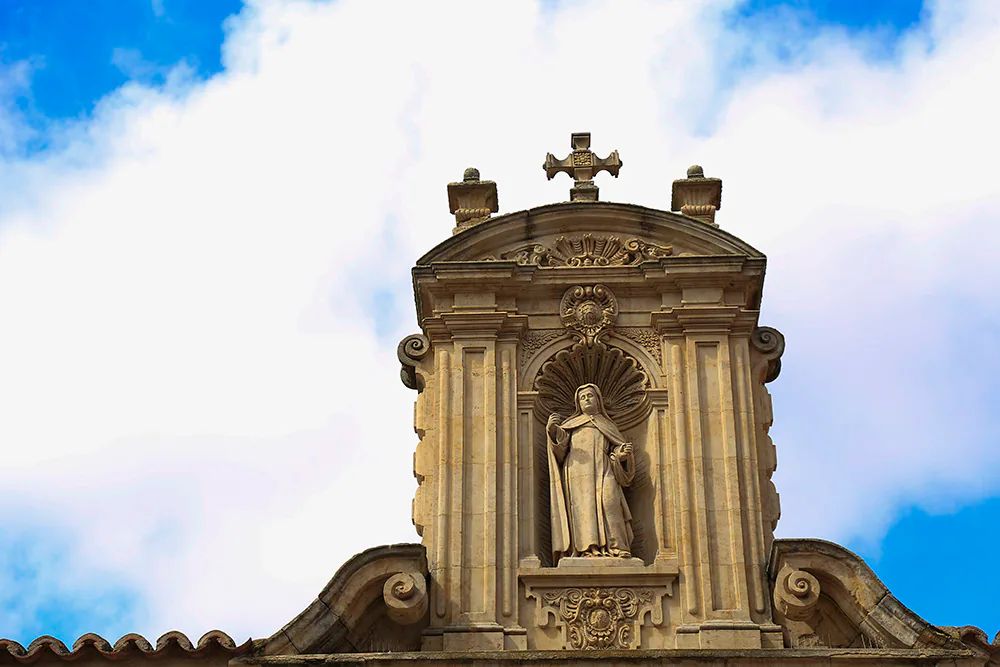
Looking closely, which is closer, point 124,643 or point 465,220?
point 124,643

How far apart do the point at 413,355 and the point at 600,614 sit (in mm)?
3042

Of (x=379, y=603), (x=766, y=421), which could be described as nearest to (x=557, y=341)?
(x=766, y=421)

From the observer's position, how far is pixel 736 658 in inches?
524

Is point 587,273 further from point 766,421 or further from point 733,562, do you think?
point 733,562

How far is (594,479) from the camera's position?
1499 centimetres

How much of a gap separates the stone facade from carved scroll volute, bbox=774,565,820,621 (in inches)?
0.7

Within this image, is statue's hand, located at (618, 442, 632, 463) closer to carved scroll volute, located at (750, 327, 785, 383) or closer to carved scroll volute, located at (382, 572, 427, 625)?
carved scroll volute, located at (750, 327, 785, 383)

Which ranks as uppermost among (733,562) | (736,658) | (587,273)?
(587,273)

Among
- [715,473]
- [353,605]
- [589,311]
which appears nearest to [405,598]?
[353,605]

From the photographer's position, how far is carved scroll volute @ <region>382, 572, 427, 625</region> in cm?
1405

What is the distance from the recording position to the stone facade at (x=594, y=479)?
45.8ft

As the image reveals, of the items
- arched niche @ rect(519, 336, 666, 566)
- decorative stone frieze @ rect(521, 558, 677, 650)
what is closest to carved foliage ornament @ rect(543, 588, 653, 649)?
decorative stone frieze @ rect(521, 558, 677, 650)

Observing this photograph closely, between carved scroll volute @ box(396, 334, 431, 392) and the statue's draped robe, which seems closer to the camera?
the statue's draped robe

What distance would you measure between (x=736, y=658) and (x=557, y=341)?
362 centimetres
